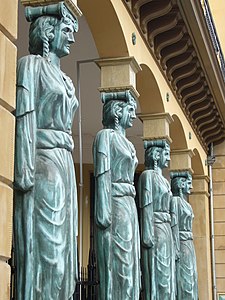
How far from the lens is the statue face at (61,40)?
5340 millimetres

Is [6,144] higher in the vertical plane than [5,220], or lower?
higher

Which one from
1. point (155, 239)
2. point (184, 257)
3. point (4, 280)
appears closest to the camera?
point (4, 280)

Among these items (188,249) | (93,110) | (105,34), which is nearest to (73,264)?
(105,34)

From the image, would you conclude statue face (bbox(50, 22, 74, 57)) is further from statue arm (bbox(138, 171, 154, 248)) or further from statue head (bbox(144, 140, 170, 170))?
statue head (bbox(144, 140, 170, 170))

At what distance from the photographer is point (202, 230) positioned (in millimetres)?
13711

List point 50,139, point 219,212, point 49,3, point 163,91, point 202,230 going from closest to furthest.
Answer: point 50,139
point 49,3
point 163,91
point 202,230
point 219,212

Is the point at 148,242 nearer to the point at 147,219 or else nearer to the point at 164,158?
the point at 147,219

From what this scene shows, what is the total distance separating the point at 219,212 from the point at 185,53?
488 cm

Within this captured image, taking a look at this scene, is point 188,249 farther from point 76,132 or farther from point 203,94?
point 76,132

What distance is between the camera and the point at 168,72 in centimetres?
1052

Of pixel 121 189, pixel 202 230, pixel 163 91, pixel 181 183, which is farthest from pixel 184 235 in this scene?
pixel 121 189

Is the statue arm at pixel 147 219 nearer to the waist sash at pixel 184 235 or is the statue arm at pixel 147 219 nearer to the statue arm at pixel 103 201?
the statue arm at pixel 103 201

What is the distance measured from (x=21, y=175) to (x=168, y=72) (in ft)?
19.7

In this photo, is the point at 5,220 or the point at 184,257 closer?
the point at 5,220
